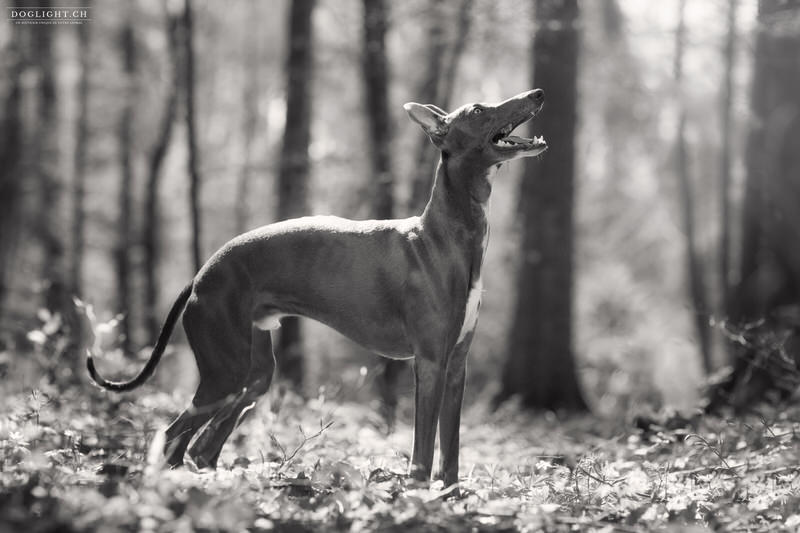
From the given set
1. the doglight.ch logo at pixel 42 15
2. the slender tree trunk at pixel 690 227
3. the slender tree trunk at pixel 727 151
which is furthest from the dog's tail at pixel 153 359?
the slender tree trunk at pixel 690 227

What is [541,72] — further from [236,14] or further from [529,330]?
[236,14]

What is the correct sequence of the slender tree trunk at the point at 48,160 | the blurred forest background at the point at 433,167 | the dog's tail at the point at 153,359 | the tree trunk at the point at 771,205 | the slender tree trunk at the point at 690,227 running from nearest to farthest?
the dog's tail at the point at 153,359
the tree trunk at the point at 771,205
the blurred forest background at the point at 433,167
the slender tree trunk at the point at 690,227
the slender tree trunk at the point at 48,160

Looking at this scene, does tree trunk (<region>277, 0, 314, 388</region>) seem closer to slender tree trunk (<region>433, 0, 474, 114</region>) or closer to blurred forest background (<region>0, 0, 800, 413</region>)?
blurred forest background (<region>0, 0, 800, 413</region>)

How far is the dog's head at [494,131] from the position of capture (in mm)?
4820

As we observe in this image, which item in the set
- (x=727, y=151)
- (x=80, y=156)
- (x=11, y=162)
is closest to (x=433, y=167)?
(x=727, y=151)

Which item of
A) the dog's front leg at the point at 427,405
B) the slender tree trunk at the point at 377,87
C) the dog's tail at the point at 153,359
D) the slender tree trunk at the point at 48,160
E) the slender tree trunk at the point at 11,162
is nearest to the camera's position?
the dog's front leg at the point at 427,405

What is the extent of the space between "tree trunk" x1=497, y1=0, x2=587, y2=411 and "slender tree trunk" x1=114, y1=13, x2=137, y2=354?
1107cm

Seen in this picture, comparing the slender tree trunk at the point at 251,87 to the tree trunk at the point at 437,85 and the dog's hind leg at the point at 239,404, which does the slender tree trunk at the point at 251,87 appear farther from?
the dog's hind leg at the point at 239,404

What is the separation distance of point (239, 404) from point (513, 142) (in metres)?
2.48

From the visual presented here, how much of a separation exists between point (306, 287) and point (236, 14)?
62.3 feet

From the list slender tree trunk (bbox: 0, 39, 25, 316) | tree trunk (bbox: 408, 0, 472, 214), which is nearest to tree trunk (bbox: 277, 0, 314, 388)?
tree trunk (bbox: 408, 0, 472, 214)

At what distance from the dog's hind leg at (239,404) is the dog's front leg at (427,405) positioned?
1.13 metres

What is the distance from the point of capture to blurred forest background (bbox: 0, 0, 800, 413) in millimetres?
10414

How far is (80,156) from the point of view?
18875 millimetres
